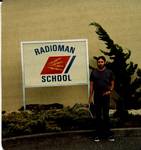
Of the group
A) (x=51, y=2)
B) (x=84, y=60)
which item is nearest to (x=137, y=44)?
(x=84, y=60)

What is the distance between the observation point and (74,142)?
370 inches

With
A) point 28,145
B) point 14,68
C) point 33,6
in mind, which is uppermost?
point 33,6

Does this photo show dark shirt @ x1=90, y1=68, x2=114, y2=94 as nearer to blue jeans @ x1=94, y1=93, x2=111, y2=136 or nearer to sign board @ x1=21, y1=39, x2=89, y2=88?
blue jeans @ x1=94, y1=93, x2=111, y2=136

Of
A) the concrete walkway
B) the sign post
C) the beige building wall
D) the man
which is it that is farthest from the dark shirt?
the beige building wall

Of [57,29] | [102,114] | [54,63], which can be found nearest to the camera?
[102,114]

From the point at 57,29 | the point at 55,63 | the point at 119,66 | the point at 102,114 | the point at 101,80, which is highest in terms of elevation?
the point at 57,29

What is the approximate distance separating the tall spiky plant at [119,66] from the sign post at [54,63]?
0.58m

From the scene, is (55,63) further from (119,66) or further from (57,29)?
(119,66)

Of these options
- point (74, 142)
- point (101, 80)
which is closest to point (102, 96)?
point (101, 80)

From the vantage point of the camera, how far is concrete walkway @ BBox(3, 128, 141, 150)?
8859mm

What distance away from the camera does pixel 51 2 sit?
1198 cm

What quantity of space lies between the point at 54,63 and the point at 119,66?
5.49ft

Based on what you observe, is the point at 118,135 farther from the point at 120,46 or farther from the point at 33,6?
the point at 33,6

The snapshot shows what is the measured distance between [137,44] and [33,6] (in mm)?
2986
